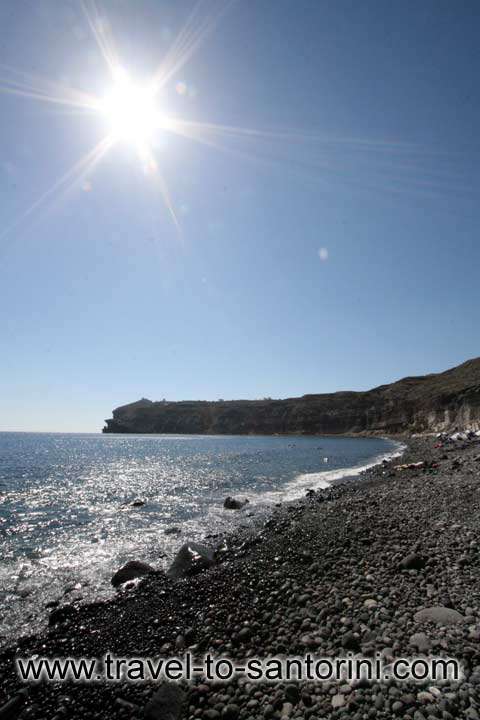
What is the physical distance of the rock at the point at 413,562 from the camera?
368 inches

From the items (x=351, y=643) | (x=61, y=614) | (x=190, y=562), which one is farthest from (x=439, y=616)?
(x=61, y=614)

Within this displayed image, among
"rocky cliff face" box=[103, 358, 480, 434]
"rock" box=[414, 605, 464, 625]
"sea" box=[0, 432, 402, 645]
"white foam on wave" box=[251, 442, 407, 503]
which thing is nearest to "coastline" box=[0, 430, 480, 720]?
"rock" box=[414, 605, 464, 625]

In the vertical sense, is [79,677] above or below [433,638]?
below

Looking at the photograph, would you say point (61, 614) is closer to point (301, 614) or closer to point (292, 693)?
point (301, 614)

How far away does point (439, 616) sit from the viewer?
6738 millimetres

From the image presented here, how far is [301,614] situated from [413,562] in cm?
378

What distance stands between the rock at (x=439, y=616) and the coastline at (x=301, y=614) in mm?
144

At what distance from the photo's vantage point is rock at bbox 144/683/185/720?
5648 millimetres

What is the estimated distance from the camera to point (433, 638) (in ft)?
19.8

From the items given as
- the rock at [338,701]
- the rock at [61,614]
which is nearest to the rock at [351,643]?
the rock at [338,701]

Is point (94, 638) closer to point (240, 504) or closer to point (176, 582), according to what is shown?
point (176, 582)

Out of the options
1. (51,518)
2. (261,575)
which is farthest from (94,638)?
(51,518)

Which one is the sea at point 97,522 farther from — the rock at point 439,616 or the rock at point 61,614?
the rock at point 439,616

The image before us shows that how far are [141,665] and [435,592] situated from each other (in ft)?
22.2
